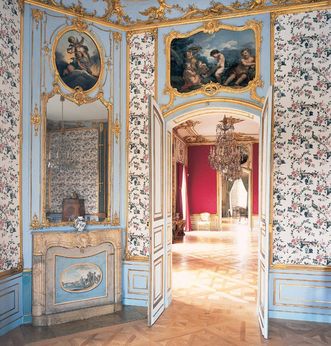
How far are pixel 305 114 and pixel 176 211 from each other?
800cm

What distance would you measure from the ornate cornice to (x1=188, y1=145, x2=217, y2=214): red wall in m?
9.32

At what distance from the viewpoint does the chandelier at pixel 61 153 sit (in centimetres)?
447

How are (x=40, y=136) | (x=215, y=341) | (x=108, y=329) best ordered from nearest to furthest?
(x=215, y=341)
(x=108, y=329)
(x=40, y=136)

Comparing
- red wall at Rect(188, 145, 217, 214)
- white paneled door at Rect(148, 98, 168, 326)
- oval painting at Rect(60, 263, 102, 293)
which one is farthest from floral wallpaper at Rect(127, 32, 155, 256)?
red wall at Rect(188, 145, 217, 214)

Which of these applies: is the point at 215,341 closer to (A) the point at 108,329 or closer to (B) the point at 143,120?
(A) the point at 108,329

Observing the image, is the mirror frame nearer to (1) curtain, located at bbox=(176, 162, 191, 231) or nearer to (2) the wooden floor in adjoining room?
(2) the wooden floor in adjoining room

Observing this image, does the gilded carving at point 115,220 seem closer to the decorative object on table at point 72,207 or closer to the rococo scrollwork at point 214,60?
the decorative object on table at point 72,207

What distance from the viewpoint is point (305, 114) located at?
4.46 m

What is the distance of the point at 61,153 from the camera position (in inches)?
180

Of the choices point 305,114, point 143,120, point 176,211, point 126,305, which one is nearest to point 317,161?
point 305,114

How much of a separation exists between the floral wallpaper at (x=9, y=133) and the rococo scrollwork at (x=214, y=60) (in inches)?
76.4

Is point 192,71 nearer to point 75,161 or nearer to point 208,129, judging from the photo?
point 75,161

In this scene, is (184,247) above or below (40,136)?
below

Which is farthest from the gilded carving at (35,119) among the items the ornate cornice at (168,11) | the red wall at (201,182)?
the red wall at (201,182)
